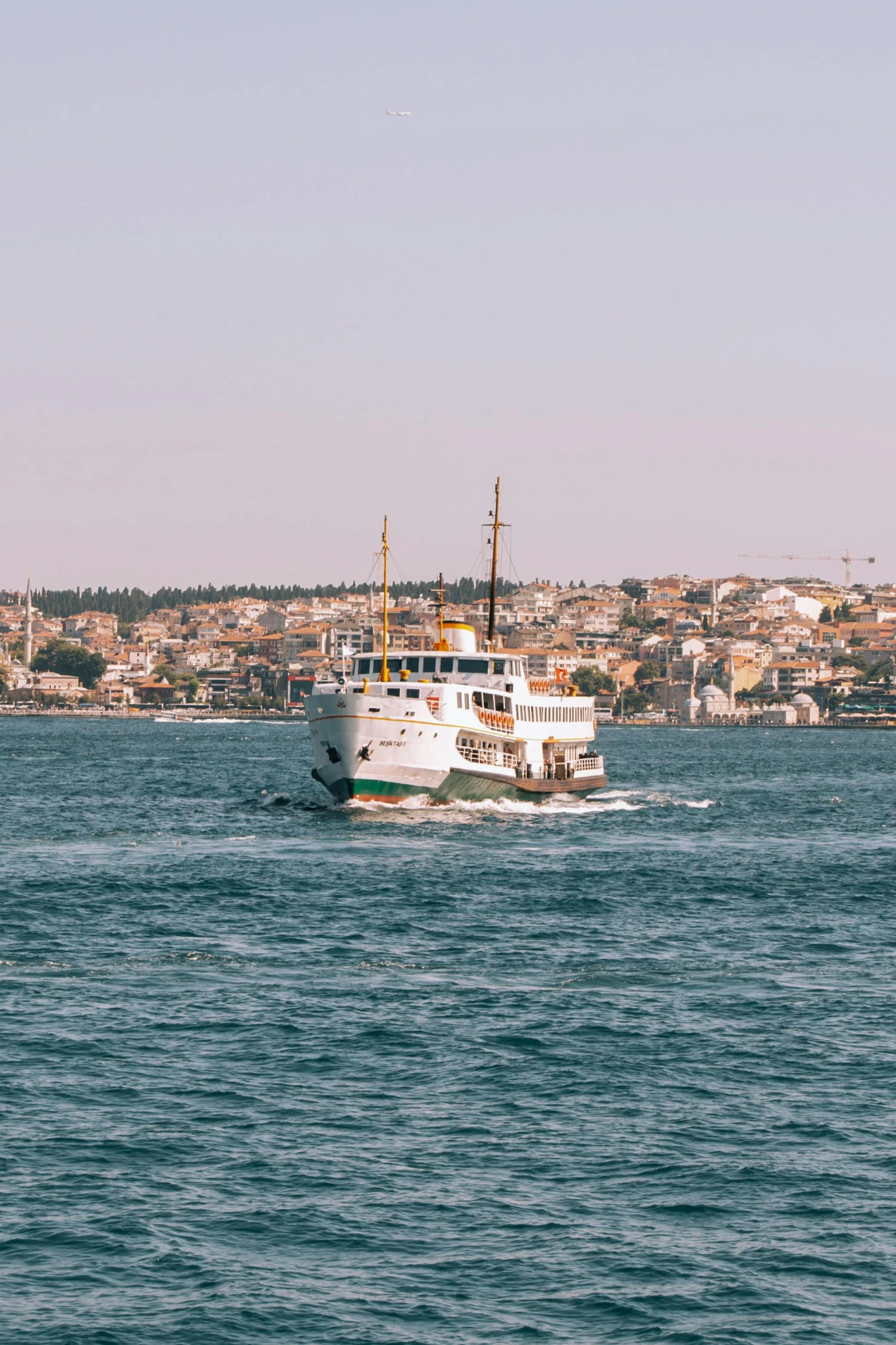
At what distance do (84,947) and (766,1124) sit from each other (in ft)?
54.4

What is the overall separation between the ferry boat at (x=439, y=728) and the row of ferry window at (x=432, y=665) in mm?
52

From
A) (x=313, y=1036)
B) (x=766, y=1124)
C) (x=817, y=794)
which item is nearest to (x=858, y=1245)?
(x=766, y=1124)

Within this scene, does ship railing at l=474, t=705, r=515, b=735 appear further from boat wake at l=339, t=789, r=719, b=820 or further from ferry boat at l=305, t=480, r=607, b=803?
boat wake at l=339, t=789, r=719, b=820

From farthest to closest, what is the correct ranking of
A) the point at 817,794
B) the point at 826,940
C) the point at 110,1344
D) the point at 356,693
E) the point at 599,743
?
the point at 599,743 < the point at 817,794 < the point at 356,693 < the point at 826,940 < the point at 110,1344

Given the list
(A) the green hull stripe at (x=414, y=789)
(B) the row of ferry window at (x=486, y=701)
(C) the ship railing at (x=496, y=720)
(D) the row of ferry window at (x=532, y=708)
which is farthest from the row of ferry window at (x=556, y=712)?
(A) the green hull stripe at (x=414, y=789)

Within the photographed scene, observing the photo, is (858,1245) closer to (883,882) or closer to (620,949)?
(620,949)

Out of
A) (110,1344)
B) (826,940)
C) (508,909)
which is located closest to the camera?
(110,1344)

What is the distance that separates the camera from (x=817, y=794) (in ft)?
311

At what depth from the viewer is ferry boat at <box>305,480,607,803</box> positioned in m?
64.4

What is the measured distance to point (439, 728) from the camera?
65250 millimetres

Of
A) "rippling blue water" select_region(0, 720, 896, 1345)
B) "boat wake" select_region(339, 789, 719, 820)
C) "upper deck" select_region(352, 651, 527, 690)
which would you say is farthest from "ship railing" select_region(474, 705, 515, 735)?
"rippling blue water" select_region(0, 720, 896, 1345)

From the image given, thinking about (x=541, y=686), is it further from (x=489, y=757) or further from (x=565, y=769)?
(x=489, y=757)

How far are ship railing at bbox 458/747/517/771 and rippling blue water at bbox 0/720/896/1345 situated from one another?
63.7 ft

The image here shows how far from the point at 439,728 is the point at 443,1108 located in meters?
42.7
